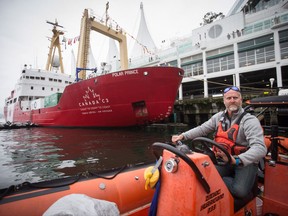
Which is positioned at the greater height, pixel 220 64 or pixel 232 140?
pixel 220 64

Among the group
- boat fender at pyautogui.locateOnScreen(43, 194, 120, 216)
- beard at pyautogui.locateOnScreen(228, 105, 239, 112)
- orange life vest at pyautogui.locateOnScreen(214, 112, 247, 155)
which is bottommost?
boat fender at pyautogui.locateOnScreen(43, 194, 120, 216)

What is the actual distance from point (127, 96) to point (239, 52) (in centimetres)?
1892

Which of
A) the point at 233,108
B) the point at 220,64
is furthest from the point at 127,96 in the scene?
the point at 220,64

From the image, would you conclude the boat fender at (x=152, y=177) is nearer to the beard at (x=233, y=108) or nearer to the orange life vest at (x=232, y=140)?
the orange life vest at (x=232, y=140)

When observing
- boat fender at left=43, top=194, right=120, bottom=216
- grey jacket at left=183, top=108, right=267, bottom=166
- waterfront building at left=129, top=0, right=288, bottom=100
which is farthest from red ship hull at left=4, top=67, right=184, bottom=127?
boat fender at left=43, top=194, right=120, bottom=216

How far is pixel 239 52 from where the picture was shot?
2130 cm

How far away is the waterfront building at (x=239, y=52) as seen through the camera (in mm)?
18984

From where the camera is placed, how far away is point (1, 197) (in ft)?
5.21

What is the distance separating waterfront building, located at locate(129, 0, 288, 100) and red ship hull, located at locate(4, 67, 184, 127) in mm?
7726

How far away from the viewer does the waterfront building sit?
19.0 m

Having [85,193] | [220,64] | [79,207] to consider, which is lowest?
[85,193]

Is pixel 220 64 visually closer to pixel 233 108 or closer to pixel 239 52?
pixel 239 52

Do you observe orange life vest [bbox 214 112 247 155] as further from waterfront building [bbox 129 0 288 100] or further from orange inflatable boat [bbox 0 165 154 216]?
waterfront building [bbox 129 0 288 100]

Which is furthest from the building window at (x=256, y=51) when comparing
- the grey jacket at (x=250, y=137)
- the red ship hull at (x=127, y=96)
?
the grey jacket at (x=250, y=137)
